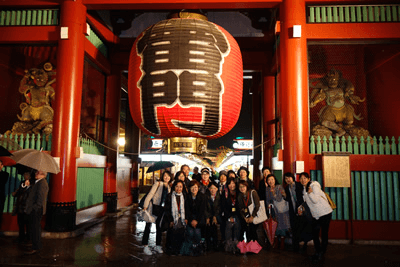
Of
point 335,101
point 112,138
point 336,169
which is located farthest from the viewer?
point 112,138

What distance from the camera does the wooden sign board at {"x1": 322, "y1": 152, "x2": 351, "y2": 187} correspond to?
644 centimetres

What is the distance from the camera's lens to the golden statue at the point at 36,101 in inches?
315

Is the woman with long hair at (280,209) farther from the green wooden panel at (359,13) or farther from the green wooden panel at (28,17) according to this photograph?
the green wooden panel at (28,17)

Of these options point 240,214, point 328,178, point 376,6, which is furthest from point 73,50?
point 376,6

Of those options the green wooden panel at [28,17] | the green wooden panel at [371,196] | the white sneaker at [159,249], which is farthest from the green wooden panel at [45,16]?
the green wooden panel at [371,196]

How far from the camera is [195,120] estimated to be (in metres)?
4.92

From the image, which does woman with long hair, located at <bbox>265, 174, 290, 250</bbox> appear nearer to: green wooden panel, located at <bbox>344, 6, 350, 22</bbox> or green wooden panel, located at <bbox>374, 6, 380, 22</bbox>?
green wooden panel, located at <bbox>344, 6, 350, 22</bbox>

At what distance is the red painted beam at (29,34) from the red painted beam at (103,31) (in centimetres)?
117

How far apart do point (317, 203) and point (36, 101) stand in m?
8.00

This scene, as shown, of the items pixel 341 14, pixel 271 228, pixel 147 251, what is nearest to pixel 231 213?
pixel 271 228

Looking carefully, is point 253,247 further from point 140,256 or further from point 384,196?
point 384,196

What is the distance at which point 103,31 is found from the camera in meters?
9.35

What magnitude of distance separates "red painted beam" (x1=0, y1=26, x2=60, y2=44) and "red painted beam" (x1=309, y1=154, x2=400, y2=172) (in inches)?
292

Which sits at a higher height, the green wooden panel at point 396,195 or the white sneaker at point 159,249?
the green wooden panel at point 396,195
